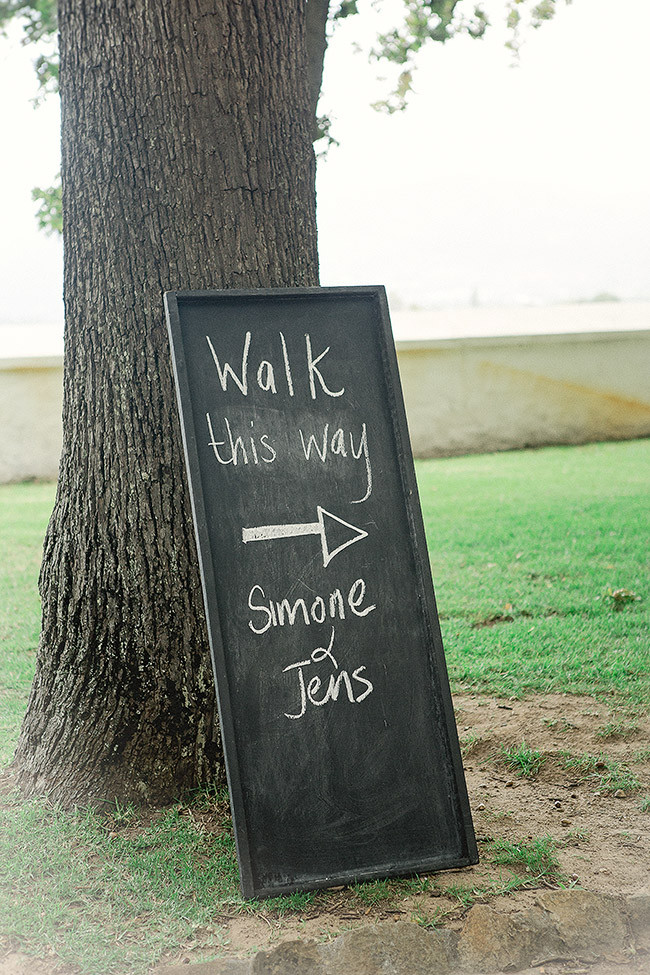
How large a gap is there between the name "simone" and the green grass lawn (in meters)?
0.77

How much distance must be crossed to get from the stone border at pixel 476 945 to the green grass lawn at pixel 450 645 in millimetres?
178

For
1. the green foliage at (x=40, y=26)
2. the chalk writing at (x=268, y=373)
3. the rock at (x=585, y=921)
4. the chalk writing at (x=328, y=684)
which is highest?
the green foliage at (x=40, y=26)

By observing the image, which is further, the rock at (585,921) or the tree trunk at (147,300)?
→ the tree trunk at (147,300)

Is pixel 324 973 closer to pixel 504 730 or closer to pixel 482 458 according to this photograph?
pixel 504 730

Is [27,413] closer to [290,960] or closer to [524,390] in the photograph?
[524,390]

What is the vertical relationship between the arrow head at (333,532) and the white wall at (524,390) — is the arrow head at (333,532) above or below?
below

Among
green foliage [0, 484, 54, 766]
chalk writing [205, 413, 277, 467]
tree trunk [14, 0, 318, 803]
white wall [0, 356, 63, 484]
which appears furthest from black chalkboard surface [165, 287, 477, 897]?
white wall [0, 356, 63, 484]

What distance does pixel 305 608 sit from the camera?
2.77 m

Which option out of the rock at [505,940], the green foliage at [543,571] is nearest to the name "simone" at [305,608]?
the rock at [505,940]

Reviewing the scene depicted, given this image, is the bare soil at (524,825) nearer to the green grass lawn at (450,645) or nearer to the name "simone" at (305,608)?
the green grass lawn at (450,645)

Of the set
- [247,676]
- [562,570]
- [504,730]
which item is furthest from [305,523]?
[562,570]

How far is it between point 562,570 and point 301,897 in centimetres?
407

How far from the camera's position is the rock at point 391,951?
7.91 feet

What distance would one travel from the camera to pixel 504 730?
387 cm
